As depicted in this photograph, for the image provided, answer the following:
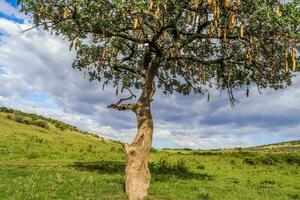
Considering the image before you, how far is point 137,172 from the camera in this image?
26.9 m

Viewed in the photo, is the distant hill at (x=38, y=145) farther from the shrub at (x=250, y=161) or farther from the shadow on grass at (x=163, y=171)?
the shrub at (x=250, y=161)

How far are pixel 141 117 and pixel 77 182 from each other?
5962 mm

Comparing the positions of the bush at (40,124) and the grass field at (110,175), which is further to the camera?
the bush at (40,124)

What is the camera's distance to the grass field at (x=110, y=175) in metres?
27.5

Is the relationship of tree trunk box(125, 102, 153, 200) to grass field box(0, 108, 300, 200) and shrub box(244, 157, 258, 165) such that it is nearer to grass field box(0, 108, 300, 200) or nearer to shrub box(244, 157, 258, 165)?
grass field box(0, 108, 300, 200)

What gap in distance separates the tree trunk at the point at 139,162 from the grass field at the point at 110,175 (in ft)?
2.25

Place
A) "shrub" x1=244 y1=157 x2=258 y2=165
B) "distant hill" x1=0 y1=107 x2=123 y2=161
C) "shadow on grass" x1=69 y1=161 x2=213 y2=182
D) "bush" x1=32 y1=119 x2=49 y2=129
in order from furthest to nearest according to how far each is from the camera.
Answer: "bush" x1=32 y1=119 x2=49 y2=129 < "shrub" x1=244 y1=157 x2=258 y2=165 < "distant hill" x1=0 y1=107 x2=123 y2=161 < "shadow on grass" x1=69 y1=161 x2=213 y2=182

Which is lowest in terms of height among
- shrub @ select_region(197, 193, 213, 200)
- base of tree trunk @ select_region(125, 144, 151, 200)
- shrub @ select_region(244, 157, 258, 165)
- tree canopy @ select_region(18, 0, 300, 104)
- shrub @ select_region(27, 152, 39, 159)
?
shrub @ select_region(197, 193, 213, 200)

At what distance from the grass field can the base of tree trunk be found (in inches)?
25.8

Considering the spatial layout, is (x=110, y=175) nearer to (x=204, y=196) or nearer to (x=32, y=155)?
(x=204, y=196)

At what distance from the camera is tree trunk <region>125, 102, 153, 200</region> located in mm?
26516

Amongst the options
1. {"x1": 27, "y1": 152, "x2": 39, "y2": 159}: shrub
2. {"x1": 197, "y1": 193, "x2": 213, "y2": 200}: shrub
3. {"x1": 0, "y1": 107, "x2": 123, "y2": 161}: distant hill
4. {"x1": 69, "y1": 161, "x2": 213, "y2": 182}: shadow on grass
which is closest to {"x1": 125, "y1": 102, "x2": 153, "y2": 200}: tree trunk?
{"x1": 197, "y1": 193, "x2": 213, "y2": 200}: shrub

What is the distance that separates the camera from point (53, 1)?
94.5 feet

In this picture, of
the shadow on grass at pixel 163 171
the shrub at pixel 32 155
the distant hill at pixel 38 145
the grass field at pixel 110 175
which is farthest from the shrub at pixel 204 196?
the shrub at pixel 32 155
